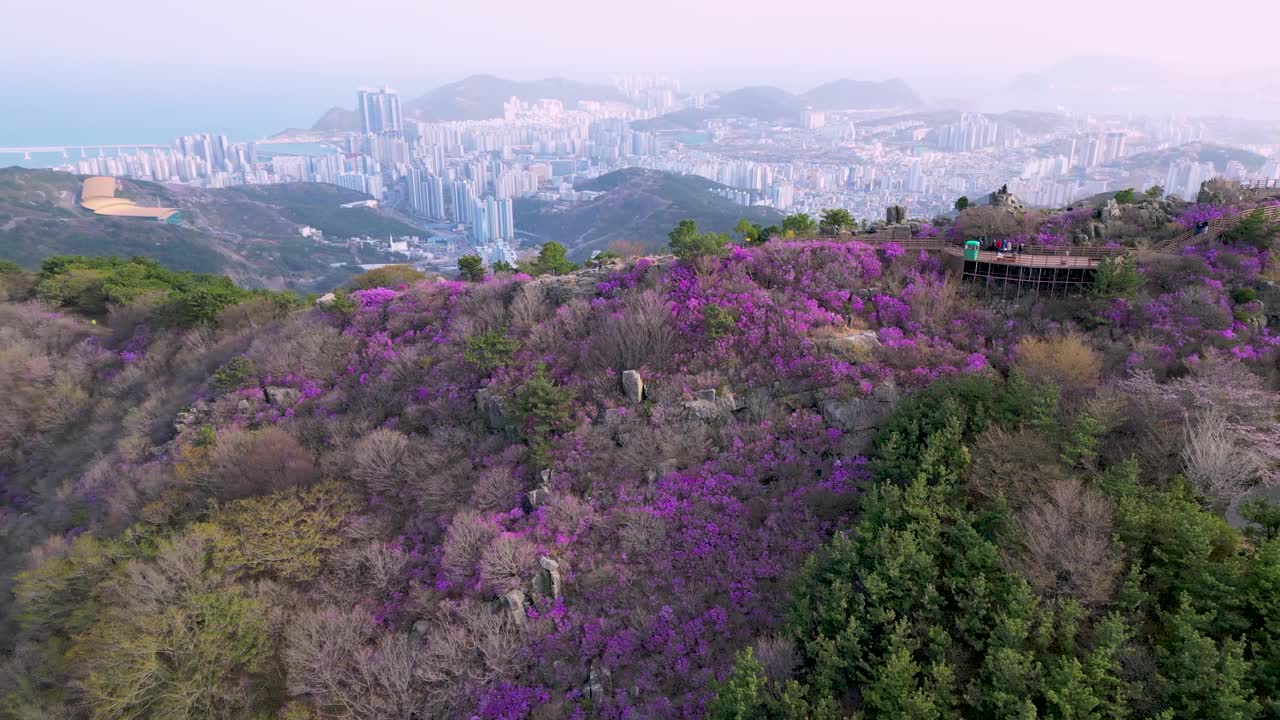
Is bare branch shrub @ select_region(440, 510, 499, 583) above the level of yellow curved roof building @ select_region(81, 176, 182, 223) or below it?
below

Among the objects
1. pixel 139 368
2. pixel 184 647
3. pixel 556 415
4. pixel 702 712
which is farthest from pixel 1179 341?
pixel 139 368

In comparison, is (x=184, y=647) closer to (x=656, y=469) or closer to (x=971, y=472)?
(x=656, y=469)

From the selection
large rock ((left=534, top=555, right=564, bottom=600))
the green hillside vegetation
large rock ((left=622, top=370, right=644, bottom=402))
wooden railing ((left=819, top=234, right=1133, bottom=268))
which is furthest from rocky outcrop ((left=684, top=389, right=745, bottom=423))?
the green hillside vegetation

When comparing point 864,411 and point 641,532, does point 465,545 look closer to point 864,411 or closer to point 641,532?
point 641,532

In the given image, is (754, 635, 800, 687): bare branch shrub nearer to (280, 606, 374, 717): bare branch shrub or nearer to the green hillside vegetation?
(280, 606, 374, 717): bare branch shrub

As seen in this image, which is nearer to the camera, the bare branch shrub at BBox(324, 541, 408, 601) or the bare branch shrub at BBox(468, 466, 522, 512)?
the bare branch shrub at BBox(324, 541, 408, 601)

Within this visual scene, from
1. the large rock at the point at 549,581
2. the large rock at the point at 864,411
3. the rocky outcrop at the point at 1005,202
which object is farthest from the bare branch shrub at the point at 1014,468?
the rocky outcrop at the point at 1005,202
